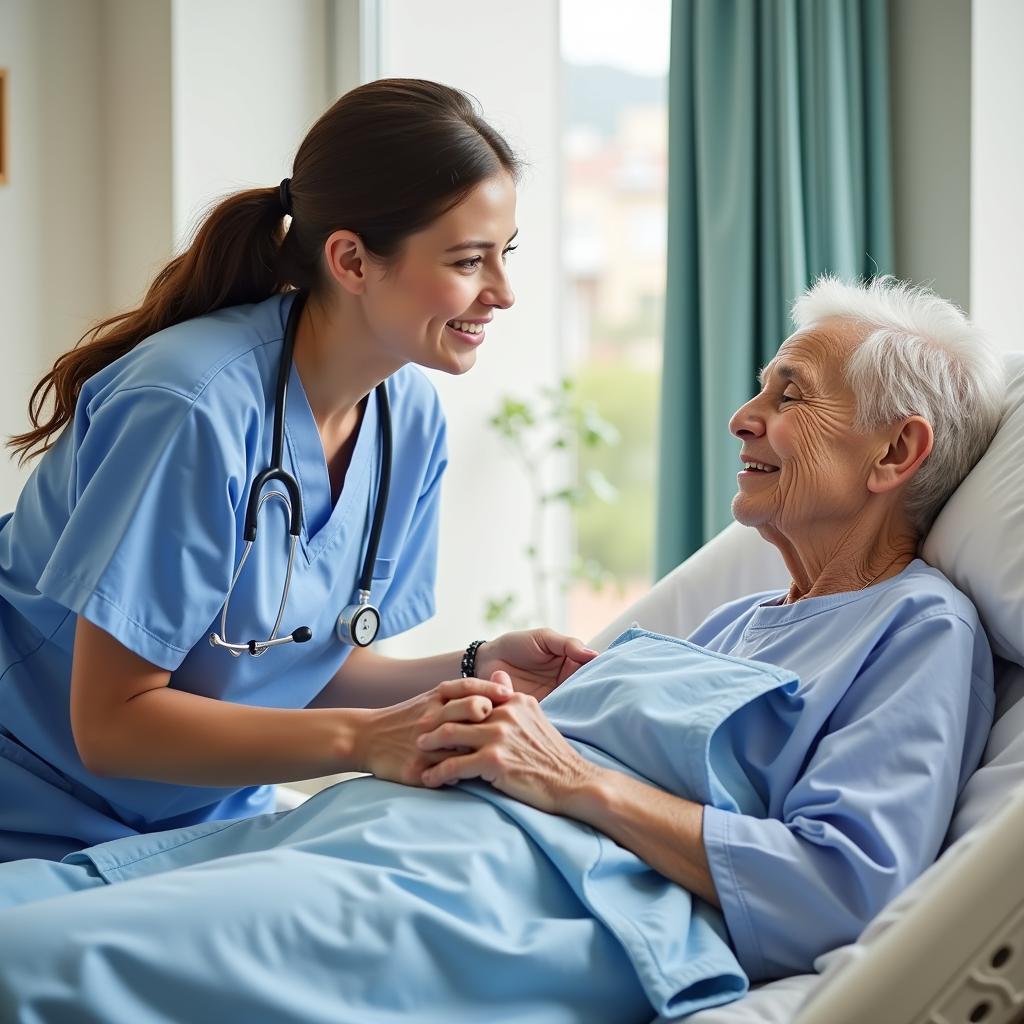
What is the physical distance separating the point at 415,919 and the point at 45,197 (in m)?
2.48

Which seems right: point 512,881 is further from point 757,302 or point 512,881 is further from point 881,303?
point 757,302

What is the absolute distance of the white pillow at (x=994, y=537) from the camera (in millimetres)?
1354

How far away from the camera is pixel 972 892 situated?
85cm

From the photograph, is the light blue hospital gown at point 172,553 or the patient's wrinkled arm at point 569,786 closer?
the patient's wrinkled arm at point 569,786

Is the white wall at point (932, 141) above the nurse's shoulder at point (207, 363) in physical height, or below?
above

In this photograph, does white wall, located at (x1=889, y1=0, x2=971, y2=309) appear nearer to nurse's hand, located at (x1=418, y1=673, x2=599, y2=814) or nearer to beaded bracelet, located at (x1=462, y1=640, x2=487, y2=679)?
beaded bracelet, located at (x1=462, y1=640, x2=487, y2=679)

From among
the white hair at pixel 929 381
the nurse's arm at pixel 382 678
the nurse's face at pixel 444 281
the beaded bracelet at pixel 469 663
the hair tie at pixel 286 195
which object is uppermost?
the hair tie at pixel 286 195

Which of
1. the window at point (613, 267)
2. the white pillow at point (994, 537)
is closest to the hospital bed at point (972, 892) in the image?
the white pillow at point (994, 537)

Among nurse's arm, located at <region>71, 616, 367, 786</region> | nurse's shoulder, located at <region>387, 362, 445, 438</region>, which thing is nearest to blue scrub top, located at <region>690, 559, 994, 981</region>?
nurse's arm, located at <region>71, 616, 367, 786</region>

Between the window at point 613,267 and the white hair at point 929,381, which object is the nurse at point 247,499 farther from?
the window at point 613,267

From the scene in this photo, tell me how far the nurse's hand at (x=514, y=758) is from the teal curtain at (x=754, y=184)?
1.22 m

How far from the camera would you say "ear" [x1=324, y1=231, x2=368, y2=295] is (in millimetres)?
1541

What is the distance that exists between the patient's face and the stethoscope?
492 mm

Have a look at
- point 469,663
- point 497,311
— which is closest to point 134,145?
point 497,311
